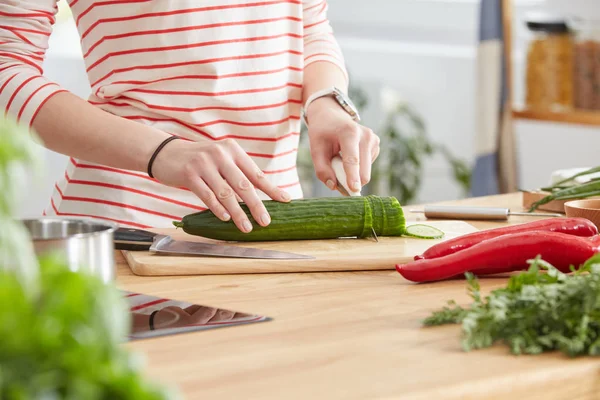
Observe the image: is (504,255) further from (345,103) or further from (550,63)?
(550,63)

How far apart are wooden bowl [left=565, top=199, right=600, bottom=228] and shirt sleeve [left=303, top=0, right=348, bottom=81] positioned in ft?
2.22

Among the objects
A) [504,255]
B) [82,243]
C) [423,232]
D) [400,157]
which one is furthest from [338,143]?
[400,157]

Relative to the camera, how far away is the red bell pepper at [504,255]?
113 centimetres

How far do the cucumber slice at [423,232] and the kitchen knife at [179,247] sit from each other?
0.85ft

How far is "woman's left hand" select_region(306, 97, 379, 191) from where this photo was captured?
5.05ft

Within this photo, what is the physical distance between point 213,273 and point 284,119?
0.69m

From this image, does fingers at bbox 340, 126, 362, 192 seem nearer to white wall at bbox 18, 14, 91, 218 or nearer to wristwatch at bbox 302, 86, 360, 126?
wristwatch at bbox 302, 86, 360, 126

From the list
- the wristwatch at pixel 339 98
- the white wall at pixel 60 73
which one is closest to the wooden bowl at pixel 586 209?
the wristwatch at pixel 339 98

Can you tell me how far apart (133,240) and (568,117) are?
2388mm

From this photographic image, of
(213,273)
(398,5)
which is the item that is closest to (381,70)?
(398,5)

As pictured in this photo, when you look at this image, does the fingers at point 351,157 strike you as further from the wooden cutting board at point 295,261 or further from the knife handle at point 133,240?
the knife handle at point 133,240

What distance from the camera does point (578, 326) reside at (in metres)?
0.79

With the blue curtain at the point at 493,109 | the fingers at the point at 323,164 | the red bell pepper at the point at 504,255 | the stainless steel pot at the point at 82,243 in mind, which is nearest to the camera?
the stainless steel pot at the point at 82,243

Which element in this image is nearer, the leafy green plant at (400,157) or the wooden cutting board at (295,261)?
the wooden cutting board at (295,261)
